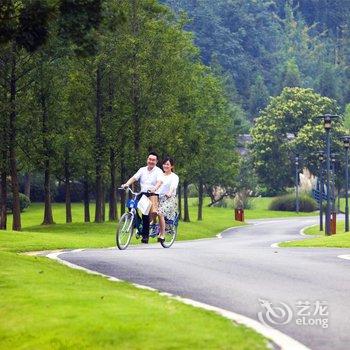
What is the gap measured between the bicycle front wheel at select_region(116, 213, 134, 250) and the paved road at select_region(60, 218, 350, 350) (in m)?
2.44

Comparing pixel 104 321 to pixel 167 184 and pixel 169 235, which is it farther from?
pixel 169 235

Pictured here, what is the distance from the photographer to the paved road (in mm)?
9906

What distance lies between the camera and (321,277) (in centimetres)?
1397

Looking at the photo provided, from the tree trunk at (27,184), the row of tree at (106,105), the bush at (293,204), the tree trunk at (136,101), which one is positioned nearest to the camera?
the row of tree at (106,105)

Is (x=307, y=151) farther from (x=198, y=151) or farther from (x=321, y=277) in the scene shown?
(x=321, y=277)

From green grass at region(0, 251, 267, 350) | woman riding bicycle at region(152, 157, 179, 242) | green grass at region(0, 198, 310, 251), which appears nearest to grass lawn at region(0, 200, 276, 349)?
green grass at region(0, 251, 267, 350)

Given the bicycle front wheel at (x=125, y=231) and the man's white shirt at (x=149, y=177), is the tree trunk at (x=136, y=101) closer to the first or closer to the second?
the bicycle front wheel at (x=125, y=231)

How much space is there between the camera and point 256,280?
44.7 ft

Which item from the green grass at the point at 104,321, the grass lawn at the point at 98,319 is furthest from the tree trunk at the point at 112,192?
the green grass at the point at 104,321

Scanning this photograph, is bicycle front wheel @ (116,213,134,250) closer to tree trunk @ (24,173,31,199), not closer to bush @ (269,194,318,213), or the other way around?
tree trunk @ (24,173,31,199)

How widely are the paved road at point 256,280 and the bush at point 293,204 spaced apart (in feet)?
289

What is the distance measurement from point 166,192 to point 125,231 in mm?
1173

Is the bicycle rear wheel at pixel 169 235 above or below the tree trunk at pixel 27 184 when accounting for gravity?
below

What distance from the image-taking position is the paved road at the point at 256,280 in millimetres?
9906
